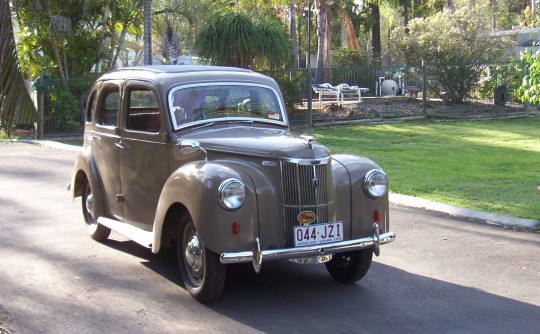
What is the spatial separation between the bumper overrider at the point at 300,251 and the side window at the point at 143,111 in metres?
1.81

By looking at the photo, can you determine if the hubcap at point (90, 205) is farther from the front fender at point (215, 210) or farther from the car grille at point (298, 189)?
the car grille at point (298, 189)

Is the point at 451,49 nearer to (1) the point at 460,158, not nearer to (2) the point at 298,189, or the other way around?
(1) the point at 460,158

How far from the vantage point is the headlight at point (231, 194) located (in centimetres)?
561

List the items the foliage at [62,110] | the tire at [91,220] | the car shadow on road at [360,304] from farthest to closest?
the foliage at [62,110], the tire at [91,220], the car shadow on road at [360,304]

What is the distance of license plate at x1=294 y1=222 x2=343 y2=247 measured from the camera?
582cm

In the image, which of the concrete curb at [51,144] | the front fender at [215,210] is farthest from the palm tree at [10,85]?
the concrete curb at [51,144]

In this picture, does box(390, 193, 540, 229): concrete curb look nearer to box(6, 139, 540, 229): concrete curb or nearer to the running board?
box(6, 139, 540, 229): concrete curb

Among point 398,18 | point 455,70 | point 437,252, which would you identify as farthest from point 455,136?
point 398,18

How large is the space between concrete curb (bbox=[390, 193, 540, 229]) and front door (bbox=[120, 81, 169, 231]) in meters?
4.43

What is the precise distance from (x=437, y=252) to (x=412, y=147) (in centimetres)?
877

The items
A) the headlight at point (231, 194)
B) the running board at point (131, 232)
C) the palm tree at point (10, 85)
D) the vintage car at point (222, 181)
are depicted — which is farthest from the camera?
the running board at point (131, 232)

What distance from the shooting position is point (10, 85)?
5375mm

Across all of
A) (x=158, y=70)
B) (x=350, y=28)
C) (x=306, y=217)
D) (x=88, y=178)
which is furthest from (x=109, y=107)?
(x=350, y=28)

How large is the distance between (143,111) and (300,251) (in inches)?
94.2
